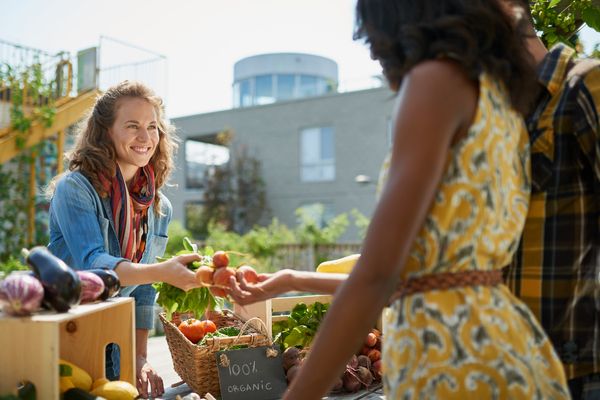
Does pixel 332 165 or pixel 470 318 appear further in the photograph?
pixel 332 165

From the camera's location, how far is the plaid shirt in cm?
139

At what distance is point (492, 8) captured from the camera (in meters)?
1.23

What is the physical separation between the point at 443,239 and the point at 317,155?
21.2 metres

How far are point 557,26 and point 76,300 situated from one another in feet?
7.45

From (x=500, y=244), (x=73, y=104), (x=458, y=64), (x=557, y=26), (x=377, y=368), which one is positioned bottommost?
(x=377, y=368)

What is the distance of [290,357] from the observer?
252 centimetres

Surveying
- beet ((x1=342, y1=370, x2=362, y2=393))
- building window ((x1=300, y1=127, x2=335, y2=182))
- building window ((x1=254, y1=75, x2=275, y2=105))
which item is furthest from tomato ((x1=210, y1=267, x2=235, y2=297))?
building window ((x1=254, y1=75, x2=275, y2=105))

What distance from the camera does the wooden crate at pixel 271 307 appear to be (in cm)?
266

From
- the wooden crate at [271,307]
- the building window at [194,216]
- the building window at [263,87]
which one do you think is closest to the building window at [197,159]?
the building window at [194,216]

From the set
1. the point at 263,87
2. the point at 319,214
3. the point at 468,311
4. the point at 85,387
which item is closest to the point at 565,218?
the point at 468,311

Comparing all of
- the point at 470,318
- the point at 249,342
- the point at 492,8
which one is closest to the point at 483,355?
the point at 470,318

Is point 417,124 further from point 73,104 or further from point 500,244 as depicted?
point 73,104

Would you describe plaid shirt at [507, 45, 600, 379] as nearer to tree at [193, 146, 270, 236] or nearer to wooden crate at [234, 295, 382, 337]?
wooden crate at [234, 295, 382, 337]

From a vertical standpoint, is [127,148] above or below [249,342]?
above
